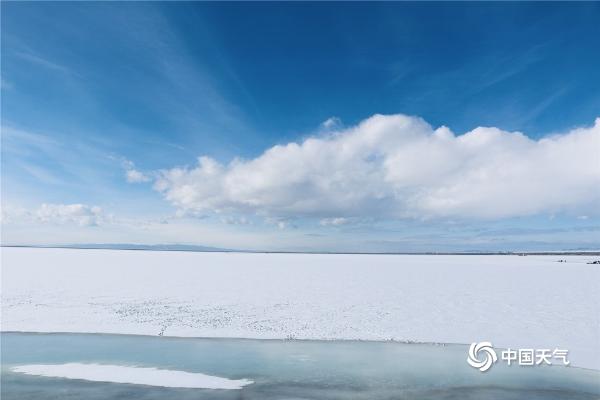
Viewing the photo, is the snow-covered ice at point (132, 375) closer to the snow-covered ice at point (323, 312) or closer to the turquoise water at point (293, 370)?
the turquoise water at point (293, 370)

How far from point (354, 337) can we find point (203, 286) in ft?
46.1

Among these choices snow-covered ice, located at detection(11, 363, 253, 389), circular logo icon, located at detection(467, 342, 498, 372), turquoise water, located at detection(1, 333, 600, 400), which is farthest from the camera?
circular logo icon, located at detection(467, 342, 498, 372)

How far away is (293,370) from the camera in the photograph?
10.2 metres

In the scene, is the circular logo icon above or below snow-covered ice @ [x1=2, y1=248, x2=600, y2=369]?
below

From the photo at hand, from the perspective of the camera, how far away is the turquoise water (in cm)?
878

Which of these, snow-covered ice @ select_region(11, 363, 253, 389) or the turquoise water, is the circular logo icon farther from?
snow-covered ice @ select_region(11, 363, 253, 389)

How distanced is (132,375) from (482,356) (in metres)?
9.62

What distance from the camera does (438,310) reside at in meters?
17.5

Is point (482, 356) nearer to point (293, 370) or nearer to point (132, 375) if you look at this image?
point (293, 370)

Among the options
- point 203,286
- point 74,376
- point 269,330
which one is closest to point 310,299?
point 269,330

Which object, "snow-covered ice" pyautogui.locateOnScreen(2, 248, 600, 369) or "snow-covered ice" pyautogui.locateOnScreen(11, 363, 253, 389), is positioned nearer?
"snow-covered ice" pyautogui.locateOnScreen(11, 363, 253, 389)

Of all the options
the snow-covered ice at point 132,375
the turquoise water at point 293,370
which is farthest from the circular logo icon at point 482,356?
the snow-covered ice at point 132,375

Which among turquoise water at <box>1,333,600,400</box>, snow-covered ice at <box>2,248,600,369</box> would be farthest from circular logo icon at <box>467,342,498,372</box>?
snow-covered ice at <box>2,248,600,369</box>

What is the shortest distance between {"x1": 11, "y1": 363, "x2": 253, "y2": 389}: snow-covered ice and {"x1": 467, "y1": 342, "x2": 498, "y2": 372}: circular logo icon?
6209 millimetres
